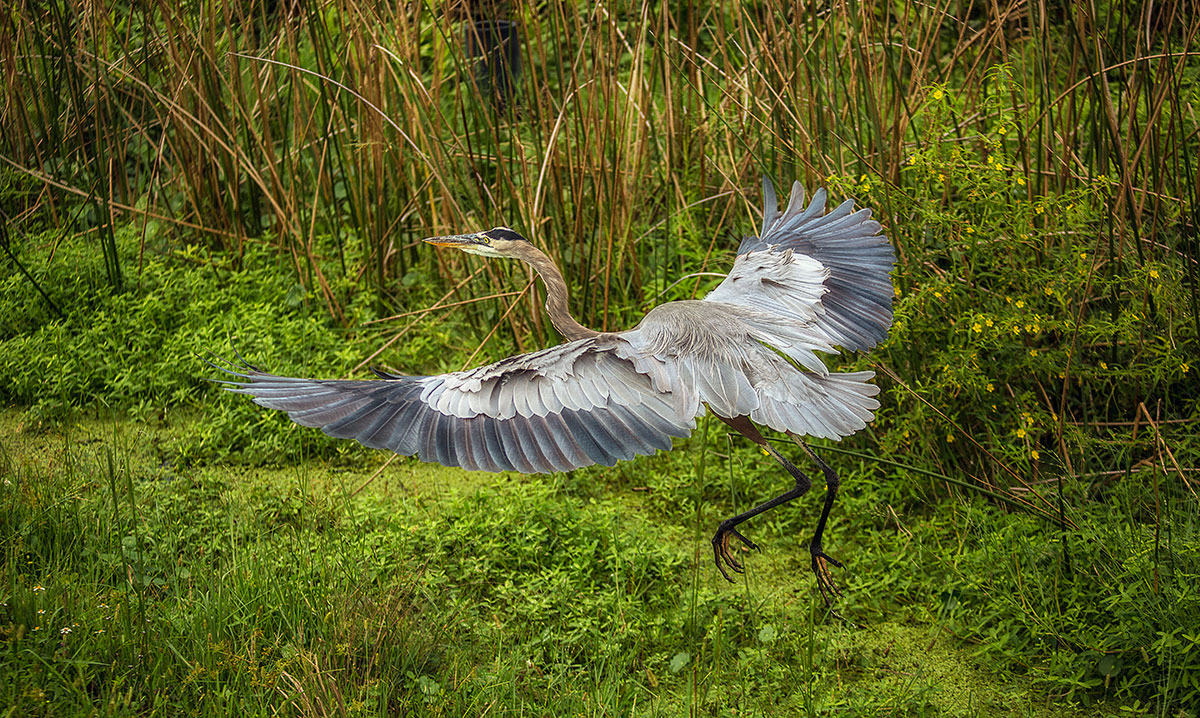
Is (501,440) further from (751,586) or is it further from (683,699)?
(751,586)

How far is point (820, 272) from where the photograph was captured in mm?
3582

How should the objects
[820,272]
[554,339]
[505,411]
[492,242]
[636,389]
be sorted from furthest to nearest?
[554,339] → [820,272] → [492,242] → [636,389] → [505,411]

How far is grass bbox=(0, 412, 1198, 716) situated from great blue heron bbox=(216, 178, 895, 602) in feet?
1.04

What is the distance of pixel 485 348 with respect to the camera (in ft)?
15.9

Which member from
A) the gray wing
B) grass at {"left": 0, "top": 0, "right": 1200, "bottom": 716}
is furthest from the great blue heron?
grass at {"left": 0, "top": 0, "right": 1200, "bottom": 716}

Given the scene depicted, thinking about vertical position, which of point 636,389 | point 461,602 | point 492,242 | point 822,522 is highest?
point 492,242

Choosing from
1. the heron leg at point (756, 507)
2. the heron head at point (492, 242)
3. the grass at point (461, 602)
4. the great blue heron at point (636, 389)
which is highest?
the heron head at point (492, 242)

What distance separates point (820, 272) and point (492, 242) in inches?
44.8

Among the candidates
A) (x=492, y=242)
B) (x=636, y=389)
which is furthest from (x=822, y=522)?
(x=492, y=242)

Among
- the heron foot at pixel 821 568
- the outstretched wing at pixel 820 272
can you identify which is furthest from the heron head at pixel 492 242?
the heron foot at pixel 821 568

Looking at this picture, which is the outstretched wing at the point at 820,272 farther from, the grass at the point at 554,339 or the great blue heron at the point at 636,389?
the grass at the point at 554,339

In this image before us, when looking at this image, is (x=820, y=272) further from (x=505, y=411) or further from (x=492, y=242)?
(x=505, y=411)

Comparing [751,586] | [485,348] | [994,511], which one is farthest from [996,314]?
[485,348]

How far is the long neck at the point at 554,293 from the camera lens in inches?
132
